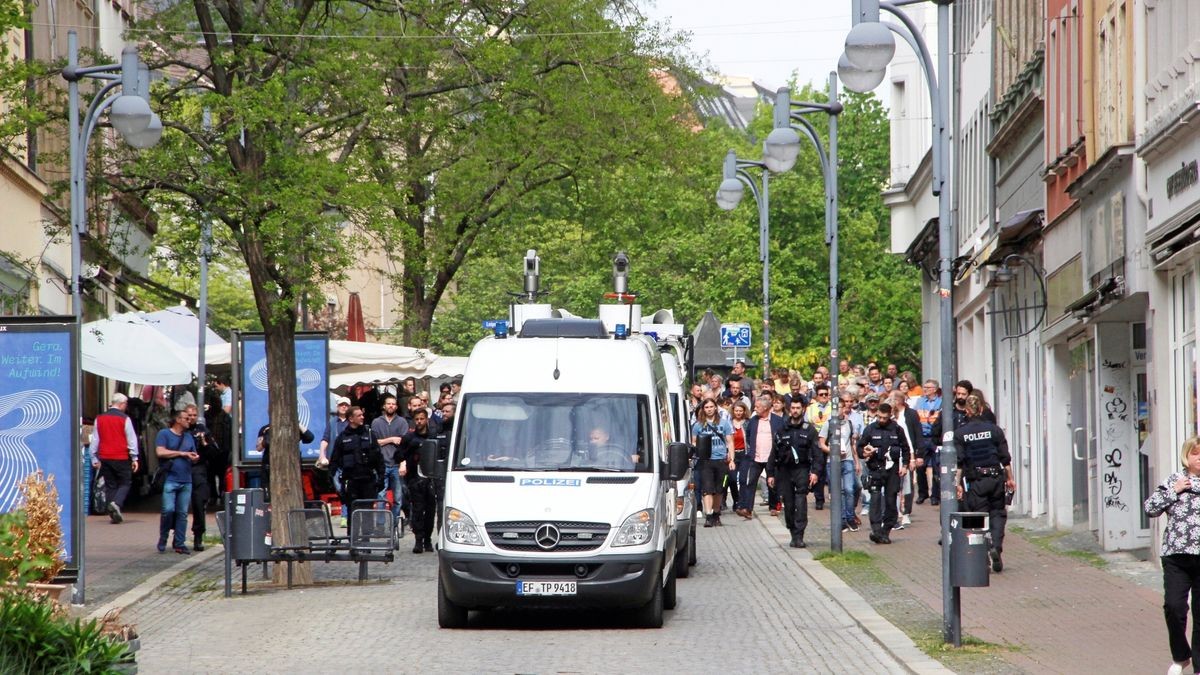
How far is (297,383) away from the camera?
2827 centimetres

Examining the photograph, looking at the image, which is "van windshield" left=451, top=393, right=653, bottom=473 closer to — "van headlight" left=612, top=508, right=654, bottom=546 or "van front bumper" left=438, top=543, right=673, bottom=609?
"van headlight" left=612, top=508, right=654, bottom=546

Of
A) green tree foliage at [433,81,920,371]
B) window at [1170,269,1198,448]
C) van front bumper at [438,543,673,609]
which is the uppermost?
green tree foliage at [433,81,920,371]

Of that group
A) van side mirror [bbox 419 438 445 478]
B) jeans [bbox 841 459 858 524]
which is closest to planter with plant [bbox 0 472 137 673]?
van side mirror [bbox 419 438 445 478]

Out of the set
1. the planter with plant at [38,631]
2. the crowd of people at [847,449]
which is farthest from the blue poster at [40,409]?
the planter with plant at [38,631]

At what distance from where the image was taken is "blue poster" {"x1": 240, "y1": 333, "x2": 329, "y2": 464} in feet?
93.3

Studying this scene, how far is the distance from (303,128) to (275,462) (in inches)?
143

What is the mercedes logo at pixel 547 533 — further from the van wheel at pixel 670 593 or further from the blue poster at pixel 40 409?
the blue poster at pixel 40 409

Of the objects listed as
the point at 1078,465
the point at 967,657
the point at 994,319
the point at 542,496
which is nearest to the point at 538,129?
the point at 994,319

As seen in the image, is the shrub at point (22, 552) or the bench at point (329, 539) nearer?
the shrub at point (22, 552)

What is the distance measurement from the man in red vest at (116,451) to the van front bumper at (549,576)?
13.1 metres

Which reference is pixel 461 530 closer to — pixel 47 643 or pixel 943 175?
pixel 943 175

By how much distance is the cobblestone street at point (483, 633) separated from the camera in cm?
1403

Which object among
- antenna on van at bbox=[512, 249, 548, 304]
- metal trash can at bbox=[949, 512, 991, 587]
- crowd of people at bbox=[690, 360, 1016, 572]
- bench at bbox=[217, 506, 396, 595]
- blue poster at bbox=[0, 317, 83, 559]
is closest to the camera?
metal trash can at bbox=[949, 512, 991, 587]

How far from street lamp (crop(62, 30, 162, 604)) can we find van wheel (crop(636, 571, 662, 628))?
525 centimetres
